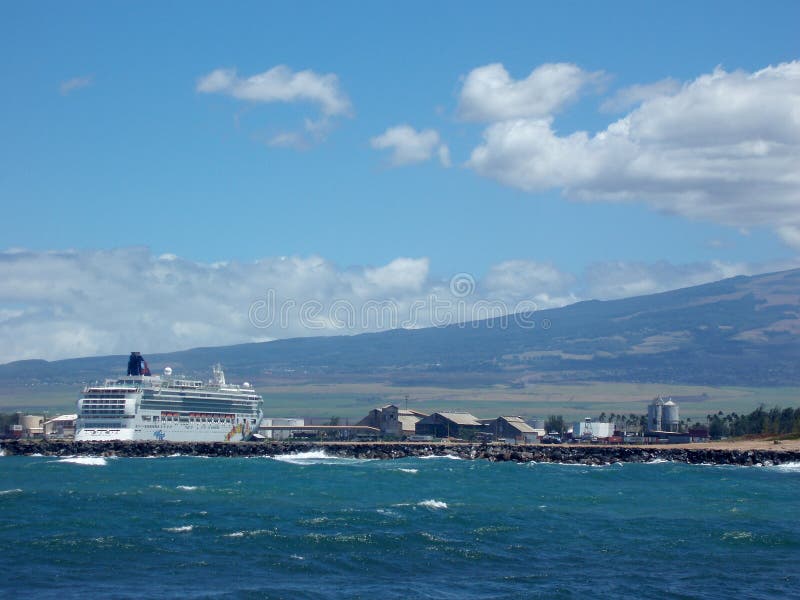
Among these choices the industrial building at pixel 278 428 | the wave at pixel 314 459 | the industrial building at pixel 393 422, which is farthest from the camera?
the industrial building at pixel 393 422

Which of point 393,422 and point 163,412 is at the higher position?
point 163,412

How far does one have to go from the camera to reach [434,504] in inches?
1458

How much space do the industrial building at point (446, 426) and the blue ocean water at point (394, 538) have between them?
55106 millimetres

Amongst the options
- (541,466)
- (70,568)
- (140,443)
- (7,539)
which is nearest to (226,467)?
(541,466)

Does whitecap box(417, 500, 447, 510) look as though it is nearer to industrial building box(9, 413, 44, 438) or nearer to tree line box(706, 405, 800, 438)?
tree line box(706, 405, 800, 438)

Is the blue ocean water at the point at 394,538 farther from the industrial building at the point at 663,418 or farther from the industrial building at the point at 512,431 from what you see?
the industrial building at the point at 663,418

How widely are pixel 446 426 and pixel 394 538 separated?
77.3 meters

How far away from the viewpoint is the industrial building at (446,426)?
104881 millimetres

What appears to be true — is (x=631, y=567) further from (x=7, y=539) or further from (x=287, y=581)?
(x=7, y=539)

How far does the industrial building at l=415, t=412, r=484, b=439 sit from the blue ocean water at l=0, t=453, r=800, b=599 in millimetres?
55106

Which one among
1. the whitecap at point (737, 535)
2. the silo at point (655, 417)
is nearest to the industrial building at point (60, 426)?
the silo at point (655, 417)

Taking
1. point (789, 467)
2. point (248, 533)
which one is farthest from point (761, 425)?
point (248, 533)

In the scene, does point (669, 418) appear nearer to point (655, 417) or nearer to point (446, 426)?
point (655, 417)

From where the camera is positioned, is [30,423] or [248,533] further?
[30,423]
